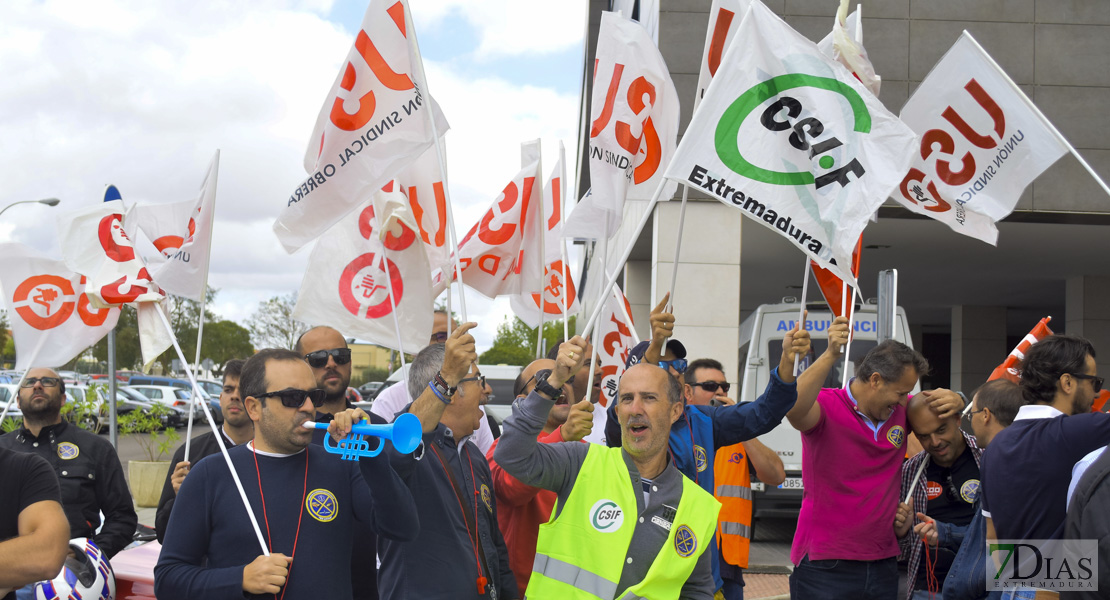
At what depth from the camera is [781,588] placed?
8.86m

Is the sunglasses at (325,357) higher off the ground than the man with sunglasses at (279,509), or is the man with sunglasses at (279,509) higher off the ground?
the sunglasses at (325,357)

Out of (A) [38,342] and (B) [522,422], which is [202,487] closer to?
(B) [522,422]

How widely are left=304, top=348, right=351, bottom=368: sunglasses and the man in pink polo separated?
2.34 metres

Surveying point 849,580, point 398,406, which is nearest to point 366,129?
point 398,406

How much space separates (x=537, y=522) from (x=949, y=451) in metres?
2.13

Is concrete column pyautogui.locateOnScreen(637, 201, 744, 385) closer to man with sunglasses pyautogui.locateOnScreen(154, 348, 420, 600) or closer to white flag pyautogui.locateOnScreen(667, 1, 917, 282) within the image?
white flag pyautogui.locateOnScreen(667, 1, 917, 282)

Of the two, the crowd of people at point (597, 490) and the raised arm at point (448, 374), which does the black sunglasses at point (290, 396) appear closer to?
the crowd of people at point (597, 490)

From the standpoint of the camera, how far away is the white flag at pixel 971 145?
17.6ft

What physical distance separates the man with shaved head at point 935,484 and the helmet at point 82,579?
153 inches

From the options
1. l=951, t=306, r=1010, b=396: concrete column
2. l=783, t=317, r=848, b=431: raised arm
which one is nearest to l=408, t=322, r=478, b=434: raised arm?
l=783, t=317, r=848, b=431: raised arm

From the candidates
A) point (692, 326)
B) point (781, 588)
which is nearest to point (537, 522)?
point (781, 588)

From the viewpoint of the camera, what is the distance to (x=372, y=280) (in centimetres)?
667

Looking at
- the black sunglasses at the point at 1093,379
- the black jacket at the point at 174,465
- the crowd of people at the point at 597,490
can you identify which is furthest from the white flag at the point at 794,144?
the black jacket at the point at 174,465

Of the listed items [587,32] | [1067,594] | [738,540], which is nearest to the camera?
[1067,594]
